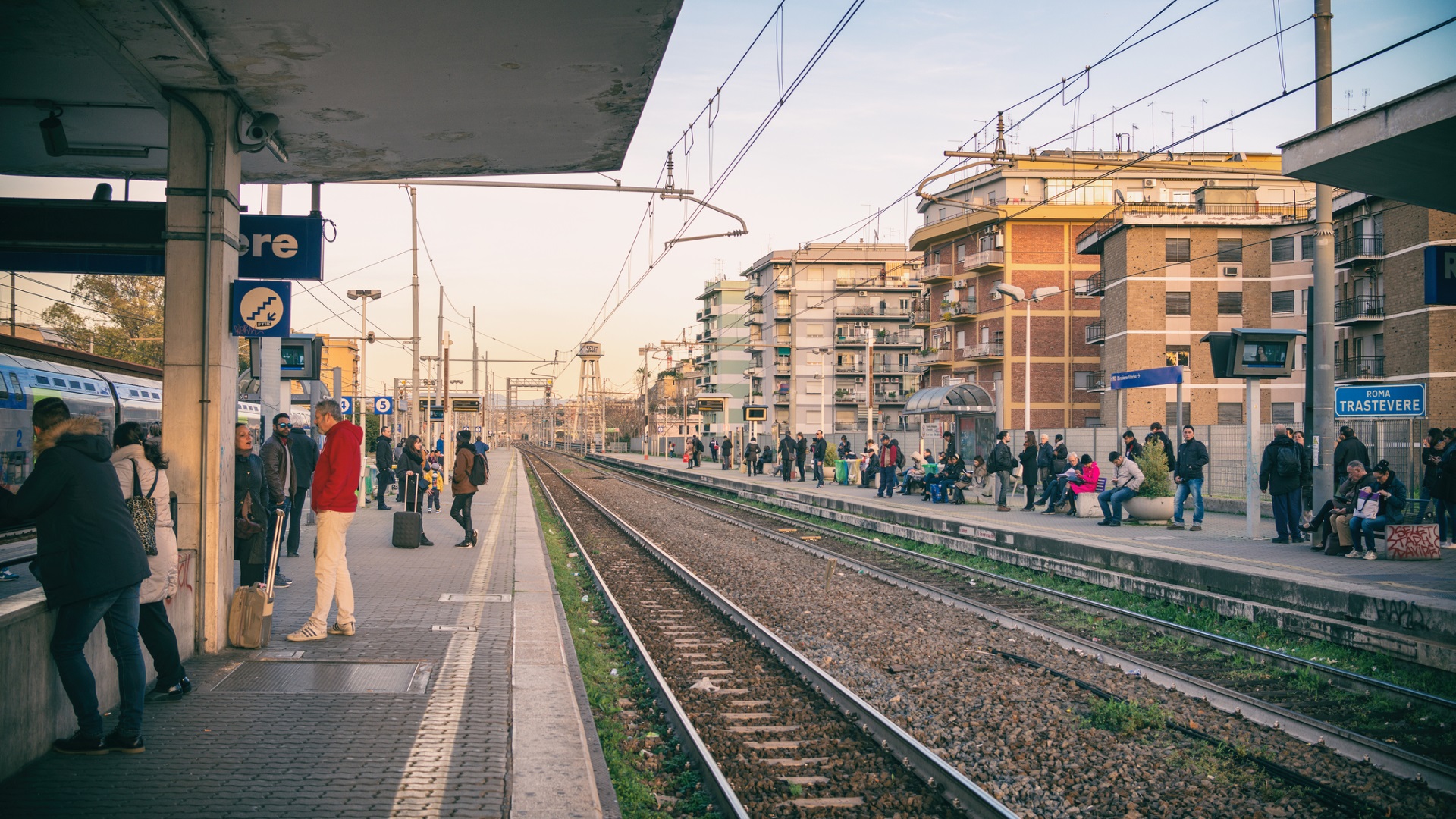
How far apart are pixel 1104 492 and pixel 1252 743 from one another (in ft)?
42.6

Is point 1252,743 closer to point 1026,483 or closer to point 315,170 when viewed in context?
point 315,170

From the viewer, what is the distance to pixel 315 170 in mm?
9703

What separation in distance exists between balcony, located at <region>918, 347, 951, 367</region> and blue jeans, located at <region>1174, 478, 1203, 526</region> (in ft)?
158

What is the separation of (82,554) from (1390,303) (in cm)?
4607

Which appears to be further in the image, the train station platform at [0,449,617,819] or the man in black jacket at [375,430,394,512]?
the man in black jacket at [375,430,394,512]

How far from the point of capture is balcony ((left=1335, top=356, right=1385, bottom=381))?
135ft

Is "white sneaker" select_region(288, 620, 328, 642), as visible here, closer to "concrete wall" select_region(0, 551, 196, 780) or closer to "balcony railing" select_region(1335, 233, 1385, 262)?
"concrete wall" select_region(0, 551, 196, 780)

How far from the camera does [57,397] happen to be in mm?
10992

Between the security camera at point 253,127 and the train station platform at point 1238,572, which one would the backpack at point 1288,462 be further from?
the security camera at point 253,127

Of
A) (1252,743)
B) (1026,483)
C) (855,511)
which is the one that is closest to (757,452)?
(855,511)

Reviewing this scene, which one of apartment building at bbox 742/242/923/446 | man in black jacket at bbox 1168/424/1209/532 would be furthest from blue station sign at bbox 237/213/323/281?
apartment building at bbox 742/242/923/446

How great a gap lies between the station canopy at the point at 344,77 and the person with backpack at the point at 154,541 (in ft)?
8.38

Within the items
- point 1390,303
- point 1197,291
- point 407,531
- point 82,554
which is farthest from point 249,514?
point 1197,291

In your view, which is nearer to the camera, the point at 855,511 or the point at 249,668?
the point at 249,668
